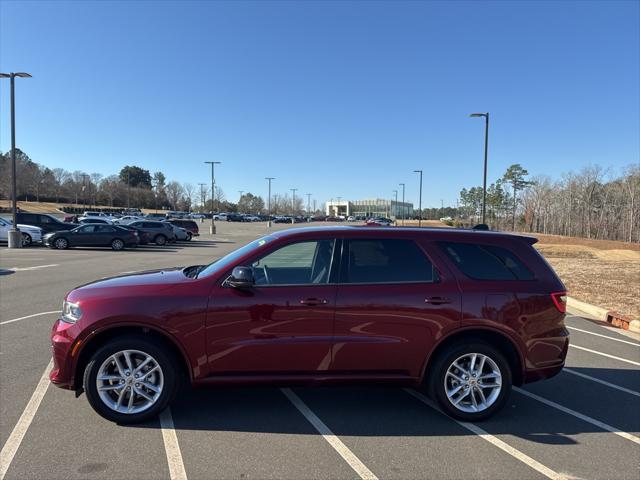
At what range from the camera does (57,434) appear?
3711 millimetres

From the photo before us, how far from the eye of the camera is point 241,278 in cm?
380

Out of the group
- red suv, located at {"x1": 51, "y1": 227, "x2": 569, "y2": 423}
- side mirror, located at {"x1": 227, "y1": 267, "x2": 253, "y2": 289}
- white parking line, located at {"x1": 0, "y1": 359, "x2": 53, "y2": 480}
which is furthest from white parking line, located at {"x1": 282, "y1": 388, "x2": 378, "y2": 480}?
white parking line, located at {"x1": 0, "y1": 359, "x2": 53, "y2": 480}

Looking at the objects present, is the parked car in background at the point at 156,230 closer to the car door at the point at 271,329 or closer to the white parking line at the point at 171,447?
the white parking line at the point at 171,447

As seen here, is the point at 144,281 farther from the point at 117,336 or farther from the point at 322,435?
the point at 322,435

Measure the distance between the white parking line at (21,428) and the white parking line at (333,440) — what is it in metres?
2.31

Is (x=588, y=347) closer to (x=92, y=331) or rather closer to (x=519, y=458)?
(x=519, y=458)

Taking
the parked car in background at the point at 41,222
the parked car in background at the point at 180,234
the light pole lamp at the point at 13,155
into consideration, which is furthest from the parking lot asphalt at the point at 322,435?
the parked car in background at the point at 180,234

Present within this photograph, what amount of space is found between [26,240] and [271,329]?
26505 millimetres

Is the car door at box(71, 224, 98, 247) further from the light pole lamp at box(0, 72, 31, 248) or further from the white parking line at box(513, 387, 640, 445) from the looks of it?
the white parking line at box(513, 387, 640, 445)

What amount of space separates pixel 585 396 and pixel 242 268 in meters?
3.96

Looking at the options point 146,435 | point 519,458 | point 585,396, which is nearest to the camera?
point 519,458

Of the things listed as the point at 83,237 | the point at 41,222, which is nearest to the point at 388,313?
the point at 83,237

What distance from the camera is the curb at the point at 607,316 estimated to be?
322 inches

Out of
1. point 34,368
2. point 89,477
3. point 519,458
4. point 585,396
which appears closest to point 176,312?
point 89,477
